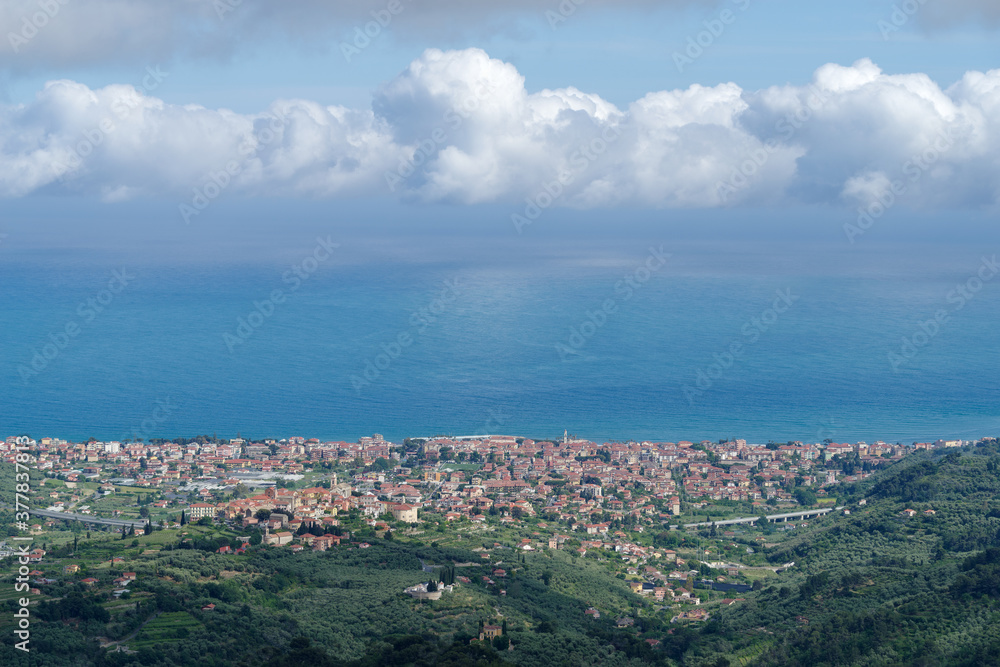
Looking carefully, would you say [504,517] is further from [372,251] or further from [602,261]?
[372,251]

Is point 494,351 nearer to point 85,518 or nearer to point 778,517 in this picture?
point 778,517

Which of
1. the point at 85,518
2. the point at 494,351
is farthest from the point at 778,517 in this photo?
the point at 494,351

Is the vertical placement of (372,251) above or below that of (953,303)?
above

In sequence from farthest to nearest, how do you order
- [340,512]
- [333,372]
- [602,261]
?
[602,261] → [333,372] → [340,512]

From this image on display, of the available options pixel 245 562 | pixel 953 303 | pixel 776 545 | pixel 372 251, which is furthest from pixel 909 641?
pixel 372 251

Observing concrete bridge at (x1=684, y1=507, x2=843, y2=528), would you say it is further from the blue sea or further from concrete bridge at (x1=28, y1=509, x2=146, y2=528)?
concrete bridge at (x1=28, y1=509, x2=146, y2=528)

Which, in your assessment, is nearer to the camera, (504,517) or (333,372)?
(504,517)

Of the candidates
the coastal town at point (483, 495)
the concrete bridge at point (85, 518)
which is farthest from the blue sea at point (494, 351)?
the concrete bridge at point (85, 518)

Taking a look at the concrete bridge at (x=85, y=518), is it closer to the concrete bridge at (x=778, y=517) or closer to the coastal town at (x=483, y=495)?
the coastal town at (x=483, y=495)

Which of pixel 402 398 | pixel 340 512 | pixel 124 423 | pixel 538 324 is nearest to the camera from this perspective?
pixel 340 512
